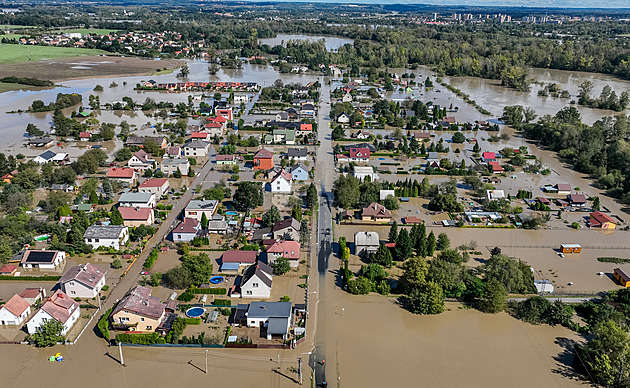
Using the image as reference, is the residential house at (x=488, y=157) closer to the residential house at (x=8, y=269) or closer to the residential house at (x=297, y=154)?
the residential house at (x=297, y=154)

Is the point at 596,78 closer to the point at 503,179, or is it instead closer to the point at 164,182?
the point at 503,179

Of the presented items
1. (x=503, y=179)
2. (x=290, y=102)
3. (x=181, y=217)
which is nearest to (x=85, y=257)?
(x=181, y=217)

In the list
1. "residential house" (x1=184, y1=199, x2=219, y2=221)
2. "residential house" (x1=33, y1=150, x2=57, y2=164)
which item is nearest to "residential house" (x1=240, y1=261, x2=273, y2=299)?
"residential house" (x1=184, y1=199, x2=219, y2=221)

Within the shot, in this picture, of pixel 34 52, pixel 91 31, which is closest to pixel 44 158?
pixel 34 52

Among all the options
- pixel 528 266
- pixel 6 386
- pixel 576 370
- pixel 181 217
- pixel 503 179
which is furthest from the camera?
pixel 503 179

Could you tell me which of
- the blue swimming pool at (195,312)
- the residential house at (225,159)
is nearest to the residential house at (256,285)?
the blue swimming pool at (195,312)

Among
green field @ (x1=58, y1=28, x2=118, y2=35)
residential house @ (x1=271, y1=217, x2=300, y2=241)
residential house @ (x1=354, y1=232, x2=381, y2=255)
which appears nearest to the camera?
residential house @ (x1=354, y1=232, x2=381, y2=255)

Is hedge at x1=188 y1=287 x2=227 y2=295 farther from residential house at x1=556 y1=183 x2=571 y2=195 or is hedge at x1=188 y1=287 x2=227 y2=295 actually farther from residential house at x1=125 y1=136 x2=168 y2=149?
residential house at x1=556 y1=183 x2=571 y2=195
